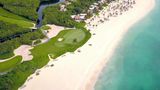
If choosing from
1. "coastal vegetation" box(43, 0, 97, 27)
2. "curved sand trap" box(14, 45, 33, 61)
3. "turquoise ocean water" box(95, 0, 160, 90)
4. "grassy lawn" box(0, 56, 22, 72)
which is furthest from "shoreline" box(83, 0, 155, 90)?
"grassy lawn" box(0, 56, 22, 72)

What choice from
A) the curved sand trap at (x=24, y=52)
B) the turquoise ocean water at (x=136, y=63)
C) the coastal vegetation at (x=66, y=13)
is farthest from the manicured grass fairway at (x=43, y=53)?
the turquoise ocean water at (x=136, y=63)

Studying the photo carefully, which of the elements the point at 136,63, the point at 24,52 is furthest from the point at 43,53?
the point at 136,63

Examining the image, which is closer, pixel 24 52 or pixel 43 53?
pixel 43 53

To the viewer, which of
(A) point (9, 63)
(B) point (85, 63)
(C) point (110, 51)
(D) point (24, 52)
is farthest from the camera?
(C) point (110, 51)

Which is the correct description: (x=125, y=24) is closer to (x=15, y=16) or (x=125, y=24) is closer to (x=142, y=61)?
(x=142, y=61)

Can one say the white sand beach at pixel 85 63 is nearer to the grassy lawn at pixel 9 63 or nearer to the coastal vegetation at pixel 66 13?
the grassy lawn at pixel 9 63

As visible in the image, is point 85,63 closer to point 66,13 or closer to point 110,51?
point 110,51

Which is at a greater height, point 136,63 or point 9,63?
point 9,63

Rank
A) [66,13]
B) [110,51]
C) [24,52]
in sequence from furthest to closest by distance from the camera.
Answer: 1. [66,13]
2. [110,51]
3. [24,52]
